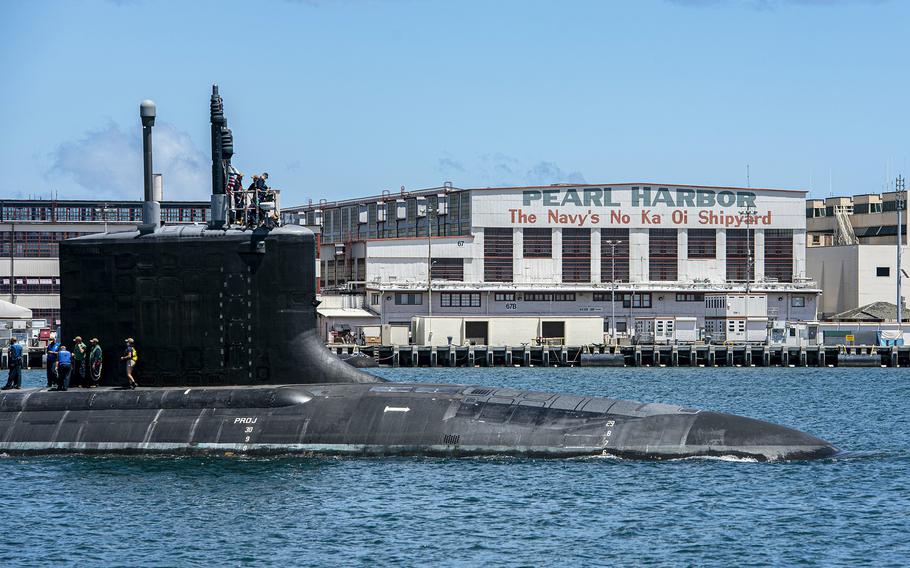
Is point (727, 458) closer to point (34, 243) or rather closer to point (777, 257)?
point (777, 257)

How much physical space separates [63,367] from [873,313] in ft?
253

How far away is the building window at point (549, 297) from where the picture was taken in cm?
9069

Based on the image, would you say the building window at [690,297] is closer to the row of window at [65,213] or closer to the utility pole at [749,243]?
the utility pole at [749,243]

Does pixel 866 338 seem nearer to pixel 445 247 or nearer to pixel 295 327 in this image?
pixel 445 247

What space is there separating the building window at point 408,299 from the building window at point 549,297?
772 cm

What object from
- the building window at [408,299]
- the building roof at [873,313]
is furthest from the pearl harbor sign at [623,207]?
the building roof at [873,313]

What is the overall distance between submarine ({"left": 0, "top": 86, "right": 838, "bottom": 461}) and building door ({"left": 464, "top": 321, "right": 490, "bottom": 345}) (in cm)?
5651

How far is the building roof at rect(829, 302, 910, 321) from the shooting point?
94.5 meters

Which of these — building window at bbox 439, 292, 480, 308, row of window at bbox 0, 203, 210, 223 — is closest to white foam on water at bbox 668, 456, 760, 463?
building window at bbox 439, 292, 480, 308

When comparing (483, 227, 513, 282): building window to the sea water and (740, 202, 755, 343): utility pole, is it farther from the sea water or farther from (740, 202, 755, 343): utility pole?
the sea water

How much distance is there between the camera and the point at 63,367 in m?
29.5

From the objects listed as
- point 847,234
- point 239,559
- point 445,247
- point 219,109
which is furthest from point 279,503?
point 847,234

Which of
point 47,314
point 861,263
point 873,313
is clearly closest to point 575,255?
point 873,313

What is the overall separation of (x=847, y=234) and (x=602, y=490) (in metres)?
96.5
